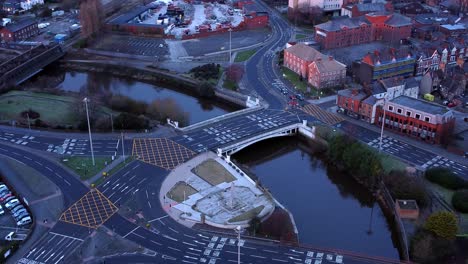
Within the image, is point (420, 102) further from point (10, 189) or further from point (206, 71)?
point (10, 189)

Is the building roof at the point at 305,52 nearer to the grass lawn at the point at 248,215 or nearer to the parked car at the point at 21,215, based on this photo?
the grass lawn at the point at 248,215

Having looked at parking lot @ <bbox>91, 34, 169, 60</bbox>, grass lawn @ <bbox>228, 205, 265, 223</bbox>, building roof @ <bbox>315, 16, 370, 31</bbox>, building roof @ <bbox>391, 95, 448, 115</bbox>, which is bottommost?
grass lawn @ <bbox>228, 205, 265, 223</bbox>

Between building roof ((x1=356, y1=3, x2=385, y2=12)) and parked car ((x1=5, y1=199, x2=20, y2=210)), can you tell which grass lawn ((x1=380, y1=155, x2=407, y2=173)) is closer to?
parked car ((x1=5, y1=199, x2=20, y2=210))

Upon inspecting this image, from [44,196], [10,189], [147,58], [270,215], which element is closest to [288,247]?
[270,215]

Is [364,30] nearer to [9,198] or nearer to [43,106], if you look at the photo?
[43,106]

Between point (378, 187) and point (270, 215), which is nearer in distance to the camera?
point (270, 215)

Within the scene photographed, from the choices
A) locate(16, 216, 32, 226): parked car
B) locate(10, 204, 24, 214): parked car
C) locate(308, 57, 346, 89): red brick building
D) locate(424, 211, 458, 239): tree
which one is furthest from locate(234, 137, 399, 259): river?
locate(10, 204, 24, 214): parked car
